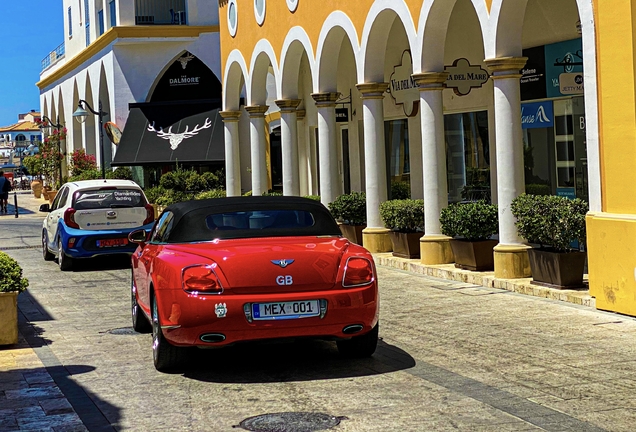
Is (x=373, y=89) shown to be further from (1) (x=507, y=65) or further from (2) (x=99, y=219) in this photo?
(2) (x=99, y=219)

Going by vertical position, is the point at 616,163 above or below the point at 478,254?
above

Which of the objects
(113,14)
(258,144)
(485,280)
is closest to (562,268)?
(485,280)

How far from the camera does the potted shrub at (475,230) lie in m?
14.8

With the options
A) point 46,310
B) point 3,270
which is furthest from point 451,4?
point 3,270

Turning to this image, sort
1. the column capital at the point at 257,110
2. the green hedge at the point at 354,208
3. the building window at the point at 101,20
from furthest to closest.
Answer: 1. the building window at the point at 101,20
2. the column capital at the point at 257,110
3. the green hedge at the point at 354,208

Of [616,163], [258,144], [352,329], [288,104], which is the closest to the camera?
[352,329]

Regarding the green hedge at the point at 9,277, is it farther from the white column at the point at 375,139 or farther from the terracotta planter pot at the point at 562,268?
the white column at the point at 375,139

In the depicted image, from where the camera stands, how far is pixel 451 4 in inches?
630

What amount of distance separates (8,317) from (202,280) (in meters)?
3.00

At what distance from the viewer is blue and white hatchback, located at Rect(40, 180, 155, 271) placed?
59.7 ft

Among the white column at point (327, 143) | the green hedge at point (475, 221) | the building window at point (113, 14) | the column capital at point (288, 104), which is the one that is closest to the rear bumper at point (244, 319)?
the green hedge at point (475, 221)

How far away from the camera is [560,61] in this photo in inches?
675

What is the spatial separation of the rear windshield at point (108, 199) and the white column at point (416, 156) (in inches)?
264

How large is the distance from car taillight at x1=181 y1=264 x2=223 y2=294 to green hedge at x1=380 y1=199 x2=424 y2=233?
31.9 feet
